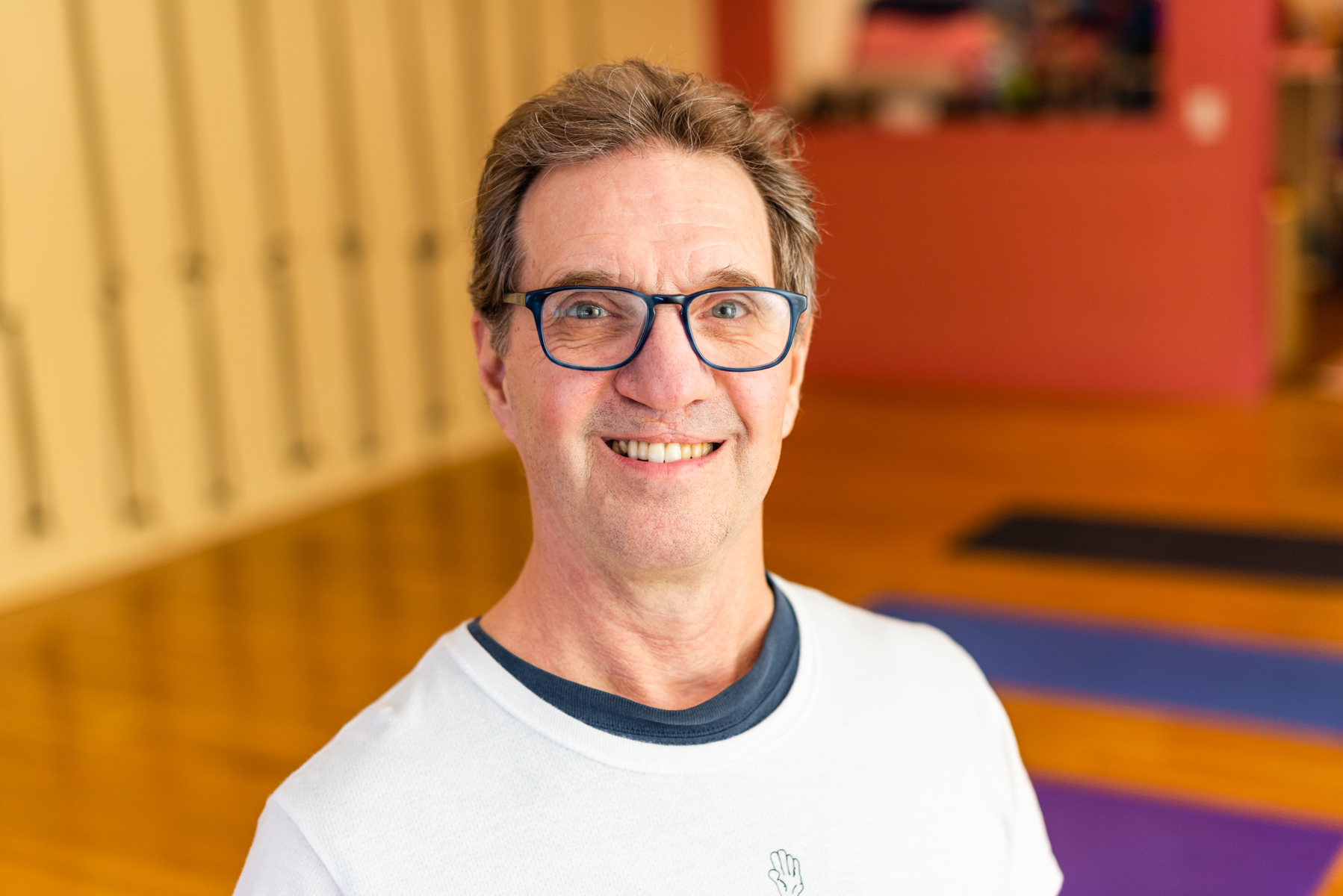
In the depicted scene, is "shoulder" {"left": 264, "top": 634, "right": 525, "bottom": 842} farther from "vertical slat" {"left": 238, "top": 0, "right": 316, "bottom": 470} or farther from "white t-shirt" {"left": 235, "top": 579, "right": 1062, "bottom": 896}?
"vertical slat" {"left": 238, "top": 0, "right": 316, "bottom": 470}

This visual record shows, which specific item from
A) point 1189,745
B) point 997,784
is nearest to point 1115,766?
point 1189,745

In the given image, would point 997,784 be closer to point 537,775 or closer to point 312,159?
point 537,775

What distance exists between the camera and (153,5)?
5016mm

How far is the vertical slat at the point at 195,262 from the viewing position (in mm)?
5070

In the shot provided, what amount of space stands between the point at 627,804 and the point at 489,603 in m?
3.31

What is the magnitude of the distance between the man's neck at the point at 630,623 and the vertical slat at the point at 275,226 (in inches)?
183

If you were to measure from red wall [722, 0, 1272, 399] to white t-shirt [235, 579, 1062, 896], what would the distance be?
5348 mm

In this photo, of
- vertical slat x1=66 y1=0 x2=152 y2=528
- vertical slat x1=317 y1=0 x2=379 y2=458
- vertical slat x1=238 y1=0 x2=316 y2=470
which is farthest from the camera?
vertical slat x1=317 y1=0 x2=379 y2=458

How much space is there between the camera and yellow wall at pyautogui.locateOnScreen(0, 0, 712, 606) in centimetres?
469

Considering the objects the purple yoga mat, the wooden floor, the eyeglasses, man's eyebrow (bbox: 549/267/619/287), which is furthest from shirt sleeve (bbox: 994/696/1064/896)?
the wooden floor

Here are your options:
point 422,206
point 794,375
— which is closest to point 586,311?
point 794,375

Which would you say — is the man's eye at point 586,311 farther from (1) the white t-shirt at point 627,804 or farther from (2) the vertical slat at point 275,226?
(2) the vertical slat at point 275,226

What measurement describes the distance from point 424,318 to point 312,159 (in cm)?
91

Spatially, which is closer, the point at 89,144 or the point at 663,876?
the point at 663,876
